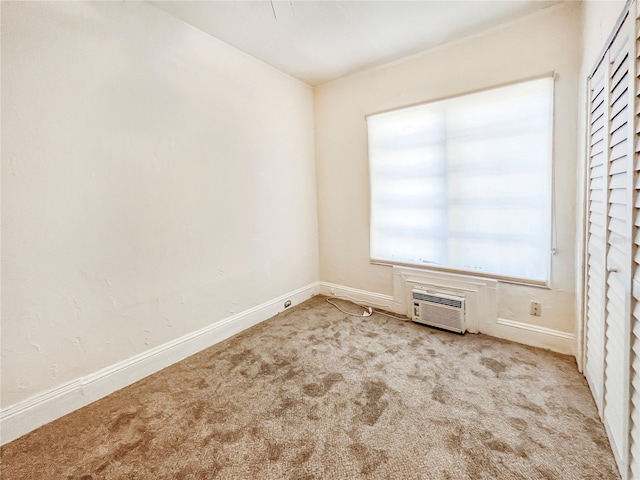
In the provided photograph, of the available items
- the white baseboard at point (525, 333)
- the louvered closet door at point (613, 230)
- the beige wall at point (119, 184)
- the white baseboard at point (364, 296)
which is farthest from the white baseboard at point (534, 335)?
the beige wall at point (119, 184)

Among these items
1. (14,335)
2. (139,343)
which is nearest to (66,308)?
(14,335)

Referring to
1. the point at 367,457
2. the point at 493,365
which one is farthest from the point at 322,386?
the point at 493,365

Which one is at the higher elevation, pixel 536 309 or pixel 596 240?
pixel 596 240

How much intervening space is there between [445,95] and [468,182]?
0.81 metres

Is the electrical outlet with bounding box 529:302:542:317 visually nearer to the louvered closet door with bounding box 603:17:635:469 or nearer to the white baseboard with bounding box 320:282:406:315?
the louvered closet door with bounding box 603:17:635:469

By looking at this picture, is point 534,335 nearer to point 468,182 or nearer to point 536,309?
point 536,309

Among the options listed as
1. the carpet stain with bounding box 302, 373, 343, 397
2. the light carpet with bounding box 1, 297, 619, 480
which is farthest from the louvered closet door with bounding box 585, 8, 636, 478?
A: the carpet stain with bounding box 302, 373, 343, 397

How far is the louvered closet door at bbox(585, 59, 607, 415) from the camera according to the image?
4.94 feet

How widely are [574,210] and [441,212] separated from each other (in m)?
0.95

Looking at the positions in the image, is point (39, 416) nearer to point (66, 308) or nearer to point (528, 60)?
point (66, 308)

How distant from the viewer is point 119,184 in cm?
Answer: 194

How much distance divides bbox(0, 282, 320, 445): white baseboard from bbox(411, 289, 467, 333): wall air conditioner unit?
1589 mm

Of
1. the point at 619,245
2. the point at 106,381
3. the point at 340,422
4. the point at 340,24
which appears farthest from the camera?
the point at 340,24

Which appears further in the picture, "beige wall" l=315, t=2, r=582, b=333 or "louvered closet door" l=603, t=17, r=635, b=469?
"beige wall" l=315, t=2, r=582, b=333
